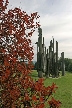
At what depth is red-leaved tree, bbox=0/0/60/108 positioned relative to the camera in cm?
418

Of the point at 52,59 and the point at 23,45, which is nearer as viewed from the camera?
the point at 23,45

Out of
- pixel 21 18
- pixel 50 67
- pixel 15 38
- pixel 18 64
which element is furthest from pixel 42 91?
pixel 50 67

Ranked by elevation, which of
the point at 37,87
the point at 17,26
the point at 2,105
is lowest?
the point at 2,105

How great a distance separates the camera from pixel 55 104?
4.35 meters

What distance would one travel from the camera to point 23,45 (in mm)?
4434

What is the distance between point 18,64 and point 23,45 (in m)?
0.34

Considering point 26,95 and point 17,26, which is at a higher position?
point 17,26

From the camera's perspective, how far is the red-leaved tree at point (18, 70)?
13.7ft

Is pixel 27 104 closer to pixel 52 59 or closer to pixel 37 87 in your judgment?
pixel 37 87

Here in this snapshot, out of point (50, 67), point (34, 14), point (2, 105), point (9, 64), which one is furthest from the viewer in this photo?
point (50, 67)

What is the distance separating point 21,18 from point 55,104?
5.42 ft

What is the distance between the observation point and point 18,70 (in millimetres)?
4363

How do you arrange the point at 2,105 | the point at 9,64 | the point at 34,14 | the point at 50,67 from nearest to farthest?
the point at 9,64 < the point at 2,105 < the point at 34,14 < the point at 50,67

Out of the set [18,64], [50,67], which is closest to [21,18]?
A: [18,64]
